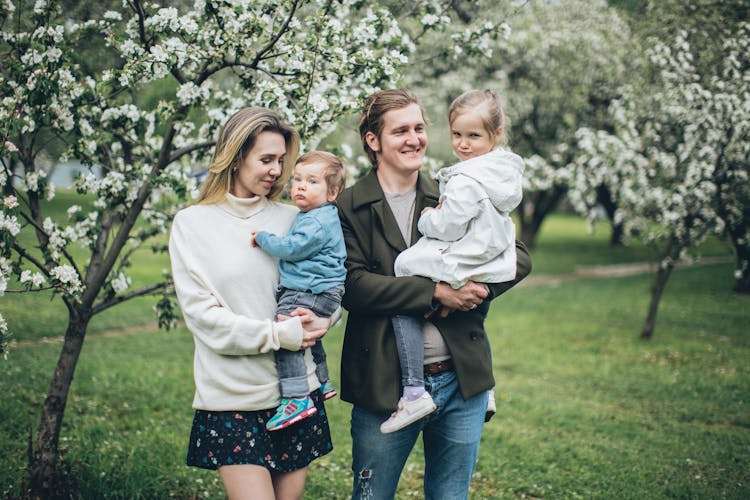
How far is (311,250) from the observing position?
2818 millimetres

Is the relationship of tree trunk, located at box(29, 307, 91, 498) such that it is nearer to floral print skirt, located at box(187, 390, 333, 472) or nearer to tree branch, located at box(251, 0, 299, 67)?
floral print skirt, located at box(187, 390, 333, 472)

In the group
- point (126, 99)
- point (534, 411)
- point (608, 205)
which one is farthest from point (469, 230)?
point (608, 205)

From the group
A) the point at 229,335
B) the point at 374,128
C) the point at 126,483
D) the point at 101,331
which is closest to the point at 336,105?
the point at 374,128

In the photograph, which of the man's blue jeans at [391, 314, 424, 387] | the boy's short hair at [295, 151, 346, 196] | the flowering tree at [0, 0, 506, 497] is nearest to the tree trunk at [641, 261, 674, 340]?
the flowering tree at [0, 0, 506, 497]

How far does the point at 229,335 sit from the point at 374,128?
1163 millimetres

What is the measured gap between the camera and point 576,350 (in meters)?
10.1

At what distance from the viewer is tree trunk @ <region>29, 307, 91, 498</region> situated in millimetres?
4246

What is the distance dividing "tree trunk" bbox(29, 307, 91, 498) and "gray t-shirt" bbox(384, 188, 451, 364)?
236 centimetres

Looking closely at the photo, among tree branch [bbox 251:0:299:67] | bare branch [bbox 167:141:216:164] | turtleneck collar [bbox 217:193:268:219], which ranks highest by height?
tree branch [bbox 251:0:299:67]

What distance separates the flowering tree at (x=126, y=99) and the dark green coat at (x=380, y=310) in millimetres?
985

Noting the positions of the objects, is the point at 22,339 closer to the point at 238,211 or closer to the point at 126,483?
the point at 126,483

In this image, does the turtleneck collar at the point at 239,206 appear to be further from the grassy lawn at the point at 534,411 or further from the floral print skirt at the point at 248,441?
the grassy lawn at the point at 534,411

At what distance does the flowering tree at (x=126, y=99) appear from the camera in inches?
144

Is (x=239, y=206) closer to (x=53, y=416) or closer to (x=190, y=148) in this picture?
(x=190, y=148)
